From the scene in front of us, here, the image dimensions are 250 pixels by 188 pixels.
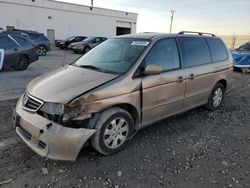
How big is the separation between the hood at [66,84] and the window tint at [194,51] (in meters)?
1.67

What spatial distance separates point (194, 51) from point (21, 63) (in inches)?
328

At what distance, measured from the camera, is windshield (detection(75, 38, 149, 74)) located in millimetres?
3770

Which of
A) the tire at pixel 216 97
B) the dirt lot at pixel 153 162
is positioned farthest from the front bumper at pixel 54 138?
the tire at pixel 216 97

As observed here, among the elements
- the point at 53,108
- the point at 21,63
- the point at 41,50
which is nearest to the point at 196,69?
the point at 53,108

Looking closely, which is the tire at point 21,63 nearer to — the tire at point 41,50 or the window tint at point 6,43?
the window tint at point 6,43

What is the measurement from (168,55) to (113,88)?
138 centimetres

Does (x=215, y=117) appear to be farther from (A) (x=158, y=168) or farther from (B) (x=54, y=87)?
(B) (x=54, y=87)

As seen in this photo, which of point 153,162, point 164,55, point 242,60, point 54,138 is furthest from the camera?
point 242,60

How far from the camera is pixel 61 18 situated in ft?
102

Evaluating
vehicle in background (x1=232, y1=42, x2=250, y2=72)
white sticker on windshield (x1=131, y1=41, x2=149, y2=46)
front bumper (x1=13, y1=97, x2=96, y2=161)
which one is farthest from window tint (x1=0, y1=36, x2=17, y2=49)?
vehicle in background (x1=232, y1=42, x2=250, y2=72)

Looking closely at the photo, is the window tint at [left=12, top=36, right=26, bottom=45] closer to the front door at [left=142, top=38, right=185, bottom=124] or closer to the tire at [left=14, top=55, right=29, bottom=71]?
the tire at [left=14, top=55, right=29, bottom=71]

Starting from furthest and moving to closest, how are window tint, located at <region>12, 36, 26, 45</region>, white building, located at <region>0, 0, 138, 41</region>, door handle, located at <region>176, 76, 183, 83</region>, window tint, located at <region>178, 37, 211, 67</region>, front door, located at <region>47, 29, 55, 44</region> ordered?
front door, located at <region>47, 29, 55, 44</region> → white building, located at <region>0, 0, 138, 41</region> → window tint, located at <region>12, 36, 26, 45</region> → window tint, located at <region>178, 37, 211, 67</region> → door handle, located at <region>176, 76, 183, 83</region>

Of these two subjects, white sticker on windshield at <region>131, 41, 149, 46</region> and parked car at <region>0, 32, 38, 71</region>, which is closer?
white sticker on windshield at <region>131, 41, 149, 46</region>

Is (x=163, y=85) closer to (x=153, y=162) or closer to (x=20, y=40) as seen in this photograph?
(x=153, y=162)
